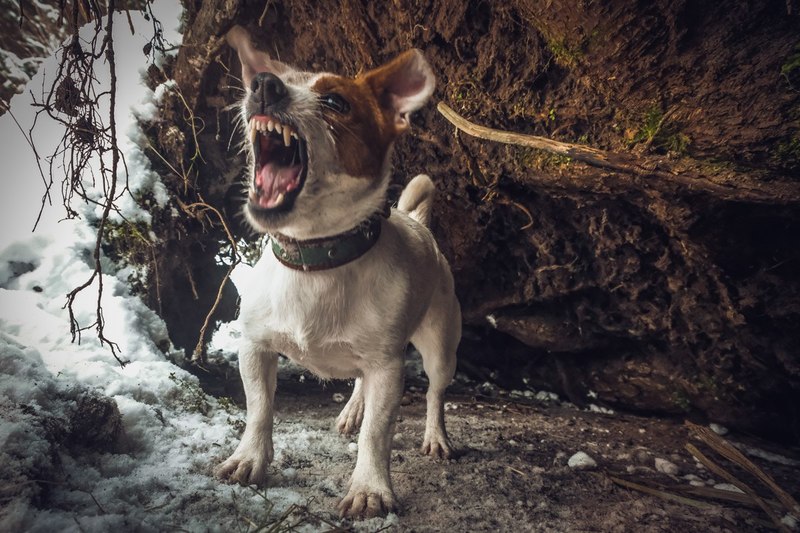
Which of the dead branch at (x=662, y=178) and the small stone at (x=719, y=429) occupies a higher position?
the dead branch at (x=662, y=178)

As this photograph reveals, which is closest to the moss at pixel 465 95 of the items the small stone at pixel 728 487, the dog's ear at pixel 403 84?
the dog's ear at pixel 403 84

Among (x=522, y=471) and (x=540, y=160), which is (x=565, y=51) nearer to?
(x=540, y=160)

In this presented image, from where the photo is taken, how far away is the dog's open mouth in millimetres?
1999

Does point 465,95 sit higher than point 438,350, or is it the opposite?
point 465,95

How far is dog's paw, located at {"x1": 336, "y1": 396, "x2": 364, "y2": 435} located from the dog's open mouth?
1.73 m

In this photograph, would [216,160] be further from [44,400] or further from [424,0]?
[44,400]

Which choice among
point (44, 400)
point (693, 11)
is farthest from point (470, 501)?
point (693, 11)

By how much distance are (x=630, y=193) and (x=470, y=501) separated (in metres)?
1.91

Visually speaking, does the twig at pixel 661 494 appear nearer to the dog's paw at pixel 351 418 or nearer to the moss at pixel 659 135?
the dog's paw at pixel 351 418

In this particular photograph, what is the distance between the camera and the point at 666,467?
2977 millimetres

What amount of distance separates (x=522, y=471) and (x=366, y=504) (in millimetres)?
1040

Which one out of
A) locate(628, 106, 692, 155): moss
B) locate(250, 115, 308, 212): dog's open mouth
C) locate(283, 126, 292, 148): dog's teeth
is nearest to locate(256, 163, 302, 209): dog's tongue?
locate(250, 115, 308, 212): dog's open mouth

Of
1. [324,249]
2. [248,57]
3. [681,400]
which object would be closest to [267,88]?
[248,57]

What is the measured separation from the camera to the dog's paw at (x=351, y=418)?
3289 mm
